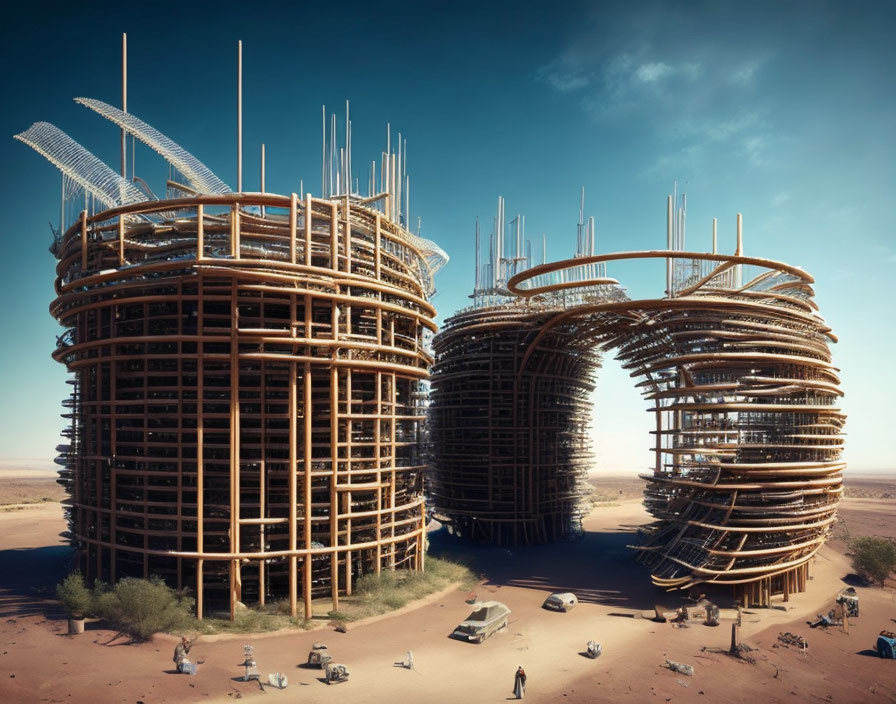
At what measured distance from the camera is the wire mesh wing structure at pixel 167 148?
25578mm

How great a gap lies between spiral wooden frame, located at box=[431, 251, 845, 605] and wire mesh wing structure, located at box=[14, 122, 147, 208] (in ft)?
63.9

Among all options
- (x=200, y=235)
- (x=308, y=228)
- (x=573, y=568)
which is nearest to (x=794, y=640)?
(x=573, y=568)

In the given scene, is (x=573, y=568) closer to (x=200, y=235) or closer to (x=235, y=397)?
(x=235, y=397)

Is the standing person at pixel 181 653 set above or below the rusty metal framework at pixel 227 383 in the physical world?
below

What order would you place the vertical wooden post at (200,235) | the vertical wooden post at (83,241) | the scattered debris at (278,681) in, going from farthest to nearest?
1. the vertical wooden post at (83,241)
2. the vertical wooden post at (200,235)
3. the scattered debris at (278,681)

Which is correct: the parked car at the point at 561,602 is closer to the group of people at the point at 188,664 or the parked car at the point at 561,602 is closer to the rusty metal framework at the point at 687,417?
the rusty metal framework at the point at 687,417

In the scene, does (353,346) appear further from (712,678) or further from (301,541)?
(712,678)

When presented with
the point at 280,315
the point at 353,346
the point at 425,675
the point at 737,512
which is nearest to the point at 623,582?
the point at 737,512

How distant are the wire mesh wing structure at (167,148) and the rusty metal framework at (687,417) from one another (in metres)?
16.5

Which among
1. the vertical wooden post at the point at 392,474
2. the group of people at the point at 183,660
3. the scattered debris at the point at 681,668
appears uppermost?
the vertical wooden post at the point at 392,474

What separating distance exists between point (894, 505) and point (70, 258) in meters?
82.9

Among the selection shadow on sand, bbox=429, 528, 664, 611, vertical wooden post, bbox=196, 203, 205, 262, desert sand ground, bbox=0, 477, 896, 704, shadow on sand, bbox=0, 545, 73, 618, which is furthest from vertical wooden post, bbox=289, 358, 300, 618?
shadow on sand, bbox=429, 528, 664, 611

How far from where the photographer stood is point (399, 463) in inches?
1152

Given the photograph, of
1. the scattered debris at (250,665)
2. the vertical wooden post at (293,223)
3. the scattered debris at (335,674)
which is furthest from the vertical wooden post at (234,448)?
the scattered debris at (335,674)
